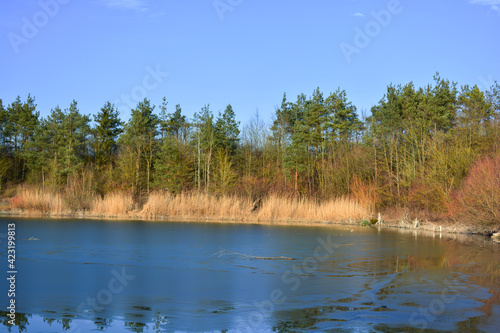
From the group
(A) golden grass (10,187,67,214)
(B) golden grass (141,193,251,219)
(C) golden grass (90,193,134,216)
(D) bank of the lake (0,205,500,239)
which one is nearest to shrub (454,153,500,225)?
(D) bank of the lake (0,205,500,239)

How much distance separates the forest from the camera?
2856 centimetres

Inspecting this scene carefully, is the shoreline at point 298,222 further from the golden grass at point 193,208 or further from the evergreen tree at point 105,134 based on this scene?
the evergreen tree at point 105,134

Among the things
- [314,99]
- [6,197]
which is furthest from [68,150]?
[314,99]

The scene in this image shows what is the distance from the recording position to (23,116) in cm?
4888

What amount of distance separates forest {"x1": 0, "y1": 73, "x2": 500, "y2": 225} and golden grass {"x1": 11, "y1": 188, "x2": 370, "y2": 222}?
454mm

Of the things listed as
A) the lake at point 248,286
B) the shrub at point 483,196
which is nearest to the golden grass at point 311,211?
the shrub at point 483,196

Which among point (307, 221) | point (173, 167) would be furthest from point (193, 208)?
point (173, 167)

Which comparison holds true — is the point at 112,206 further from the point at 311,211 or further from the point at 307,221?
the point at 311,211

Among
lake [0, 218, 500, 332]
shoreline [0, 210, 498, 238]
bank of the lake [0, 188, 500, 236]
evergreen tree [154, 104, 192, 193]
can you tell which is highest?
evergreen tree [154, 104, 192, 193]

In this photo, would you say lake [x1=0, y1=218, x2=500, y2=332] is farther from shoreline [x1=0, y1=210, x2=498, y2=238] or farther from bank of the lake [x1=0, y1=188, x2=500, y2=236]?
bank of the lake [x1=0, y1=188, x2=500, y2=236]

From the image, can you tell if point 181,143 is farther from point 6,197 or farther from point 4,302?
point 4,302

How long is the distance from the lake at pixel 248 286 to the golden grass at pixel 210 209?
11124mm

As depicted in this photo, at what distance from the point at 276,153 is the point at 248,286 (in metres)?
32.6

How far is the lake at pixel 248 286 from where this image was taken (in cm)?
661
